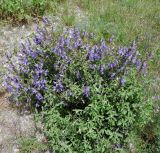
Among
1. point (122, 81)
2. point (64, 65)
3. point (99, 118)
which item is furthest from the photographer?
point (64, 65)

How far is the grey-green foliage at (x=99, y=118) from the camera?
3371mm

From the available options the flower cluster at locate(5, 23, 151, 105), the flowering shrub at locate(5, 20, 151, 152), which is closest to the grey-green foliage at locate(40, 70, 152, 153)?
the flowering shrub at locate(5, 20, 151, 152)

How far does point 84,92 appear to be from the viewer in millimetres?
3420

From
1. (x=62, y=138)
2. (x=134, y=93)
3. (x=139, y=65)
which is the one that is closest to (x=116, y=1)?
(x=139, y=65)

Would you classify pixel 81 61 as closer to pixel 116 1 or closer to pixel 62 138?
pixel 62 138

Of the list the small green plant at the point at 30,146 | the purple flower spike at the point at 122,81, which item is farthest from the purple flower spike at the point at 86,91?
the small green plant at the point at 30,146

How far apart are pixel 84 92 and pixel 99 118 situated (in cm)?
32

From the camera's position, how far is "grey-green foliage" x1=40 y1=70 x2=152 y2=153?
11.1ft

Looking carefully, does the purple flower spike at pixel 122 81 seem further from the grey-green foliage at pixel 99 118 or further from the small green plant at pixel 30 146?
the small green plant at pixel 30 146

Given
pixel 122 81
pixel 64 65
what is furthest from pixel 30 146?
pixel 122 81

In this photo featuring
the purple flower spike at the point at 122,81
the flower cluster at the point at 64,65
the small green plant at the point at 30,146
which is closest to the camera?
the purple flower spike at the point at 122,81

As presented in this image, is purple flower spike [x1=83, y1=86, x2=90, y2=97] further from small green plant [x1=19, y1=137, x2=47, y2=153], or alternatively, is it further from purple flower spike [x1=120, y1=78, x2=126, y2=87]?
small green plant [x1=19, y1=137, x2=47, y2=153]

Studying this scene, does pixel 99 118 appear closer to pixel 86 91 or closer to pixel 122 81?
pixel 86 91

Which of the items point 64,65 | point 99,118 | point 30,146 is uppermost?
point 64,65
